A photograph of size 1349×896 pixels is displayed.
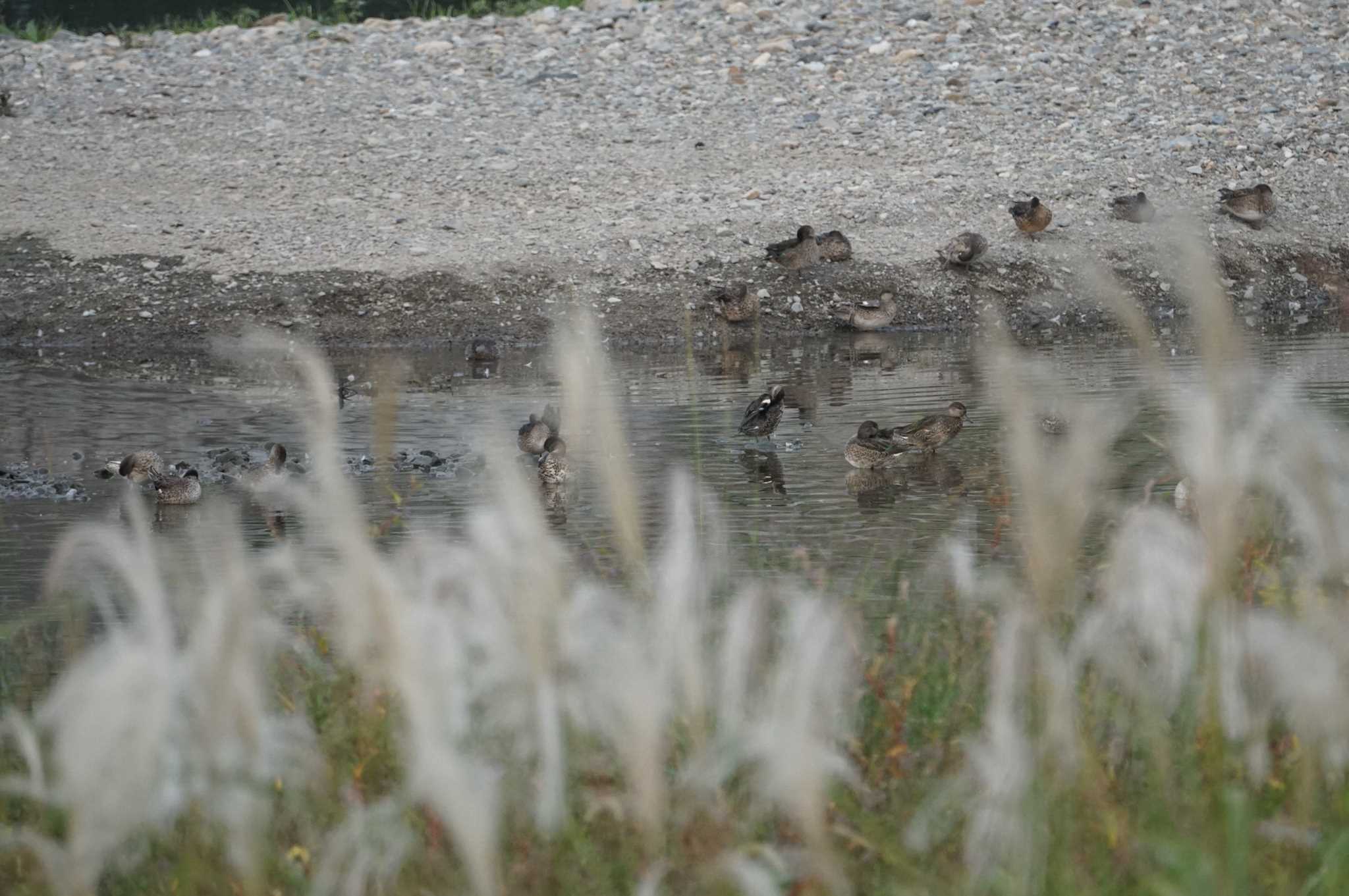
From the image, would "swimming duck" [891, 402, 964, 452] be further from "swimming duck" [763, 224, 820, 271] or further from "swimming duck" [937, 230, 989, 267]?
"swimming duck" [937, 230, 989, 267]

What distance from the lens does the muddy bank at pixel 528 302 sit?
15.6 metres

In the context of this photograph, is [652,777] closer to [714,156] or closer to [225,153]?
[714,156]

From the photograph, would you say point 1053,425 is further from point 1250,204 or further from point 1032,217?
point 1250,204

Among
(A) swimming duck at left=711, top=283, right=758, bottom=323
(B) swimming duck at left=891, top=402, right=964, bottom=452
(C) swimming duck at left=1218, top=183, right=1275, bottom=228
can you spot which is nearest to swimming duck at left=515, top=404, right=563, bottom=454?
(B) swimming duck at left=891, top=402, right=964, bottom=452

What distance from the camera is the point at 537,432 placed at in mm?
10883

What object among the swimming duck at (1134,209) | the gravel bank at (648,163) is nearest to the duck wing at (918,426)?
the gravel bank at (648,163)

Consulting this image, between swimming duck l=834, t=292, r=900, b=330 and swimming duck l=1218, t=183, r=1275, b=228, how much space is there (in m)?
3.81

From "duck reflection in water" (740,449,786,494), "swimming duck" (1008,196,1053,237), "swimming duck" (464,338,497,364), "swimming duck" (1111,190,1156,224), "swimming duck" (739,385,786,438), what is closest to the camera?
"duck reflection in water" (740,449,786,494)

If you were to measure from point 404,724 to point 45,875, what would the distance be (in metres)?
0.72

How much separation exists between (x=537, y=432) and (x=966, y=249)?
639cm

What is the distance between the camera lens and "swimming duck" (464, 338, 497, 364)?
585 inches

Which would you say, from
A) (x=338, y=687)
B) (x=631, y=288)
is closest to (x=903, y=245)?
(x=631, y=288)

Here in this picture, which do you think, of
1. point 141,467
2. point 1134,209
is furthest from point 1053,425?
point 1134,209

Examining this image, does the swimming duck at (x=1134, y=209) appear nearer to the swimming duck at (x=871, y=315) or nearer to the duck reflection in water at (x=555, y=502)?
the swimming duck at (x=871, y=315)
